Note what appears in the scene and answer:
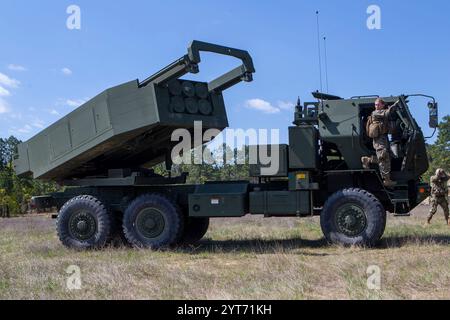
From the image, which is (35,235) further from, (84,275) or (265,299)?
(265,299)

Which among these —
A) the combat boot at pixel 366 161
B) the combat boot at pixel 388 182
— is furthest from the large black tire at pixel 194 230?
the combat boot at pixel 388 182

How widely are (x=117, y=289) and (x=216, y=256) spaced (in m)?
3.28

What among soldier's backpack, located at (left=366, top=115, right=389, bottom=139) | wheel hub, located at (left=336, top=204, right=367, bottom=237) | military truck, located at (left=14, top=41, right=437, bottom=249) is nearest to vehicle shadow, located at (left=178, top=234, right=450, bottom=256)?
wheel hub, located at (left=336, top=204, right=367, bottom=237)

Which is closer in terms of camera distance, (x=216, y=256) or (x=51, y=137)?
(x=216, y=256)

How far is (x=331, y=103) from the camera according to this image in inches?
387

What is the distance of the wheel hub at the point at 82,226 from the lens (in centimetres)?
1053

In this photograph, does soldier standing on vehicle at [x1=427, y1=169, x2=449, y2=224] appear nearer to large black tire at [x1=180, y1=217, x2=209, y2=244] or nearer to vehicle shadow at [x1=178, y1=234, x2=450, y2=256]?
vehicle shadow at [x1=178, y1=234, x2=450, y2=256]

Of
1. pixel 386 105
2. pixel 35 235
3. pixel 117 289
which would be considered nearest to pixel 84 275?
pixel 117 289

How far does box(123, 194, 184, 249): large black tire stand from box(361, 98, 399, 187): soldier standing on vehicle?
3704 millimetres

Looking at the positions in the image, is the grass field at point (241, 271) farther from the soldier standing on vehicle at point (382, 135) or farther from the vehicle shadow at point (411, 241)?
the soldier standing on vehicle at point (382, 135)

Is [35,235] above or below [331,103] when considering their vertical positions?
below

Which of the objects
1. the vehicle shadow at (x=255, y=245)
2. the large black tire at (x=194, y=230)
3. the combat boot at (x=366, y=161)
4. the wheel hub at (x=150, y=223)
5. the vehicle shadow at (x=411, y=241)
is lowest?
the vehicle shadow at (x=255, y=245)

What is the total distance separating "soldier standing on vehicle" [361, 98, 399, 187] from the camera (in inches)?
367

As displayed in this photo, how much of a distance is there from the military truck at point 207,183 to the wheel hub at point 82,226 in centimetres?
2
